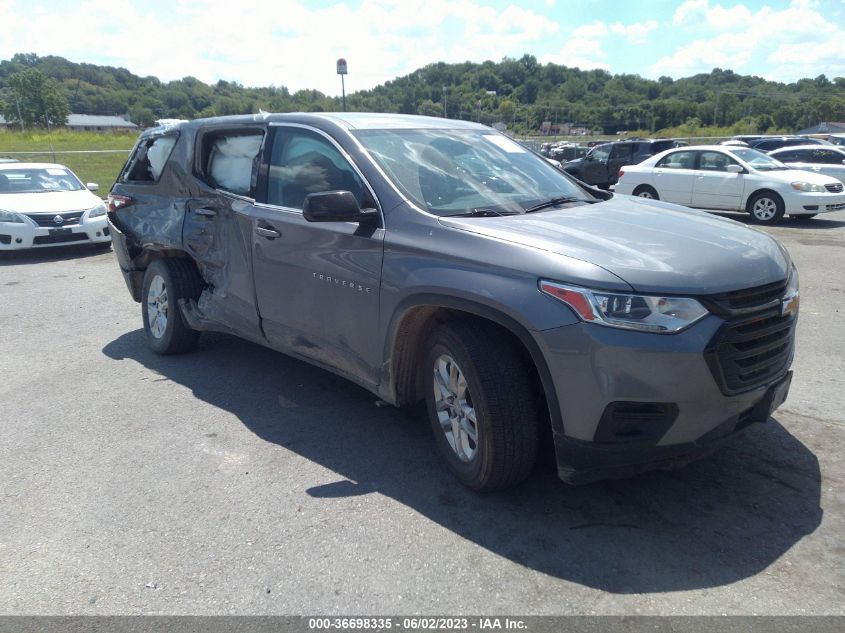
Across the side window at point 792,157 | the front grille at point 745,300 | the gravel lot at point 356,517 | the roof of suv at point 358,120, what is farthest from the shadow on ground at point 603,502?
the side window at point 792,157

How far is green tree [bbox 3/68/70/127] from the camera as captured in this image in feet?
196

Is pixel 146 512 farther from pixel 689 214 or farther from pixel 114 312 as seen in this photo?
pixel 114 312

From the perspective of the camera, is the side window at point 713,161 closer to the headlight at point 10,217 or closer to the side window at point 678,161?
the side window at point 678,161

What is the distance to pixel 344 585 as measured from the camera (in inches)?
118

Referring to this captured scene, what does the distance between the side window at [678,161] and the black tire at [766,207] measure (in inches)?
59.8

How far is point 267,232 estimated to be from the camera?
184 inches

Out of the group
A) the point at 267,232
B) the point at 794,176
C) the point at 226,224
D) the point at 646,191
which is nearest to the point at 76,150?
the point at 646,191

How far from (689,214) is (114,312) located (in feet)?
20.5

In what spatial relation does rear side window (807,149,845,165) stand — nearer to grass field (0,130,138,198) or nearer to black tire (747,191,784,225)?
black tire (747,191,784,225)

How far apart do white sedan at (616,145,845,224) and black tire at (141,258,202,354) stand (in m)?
11.5

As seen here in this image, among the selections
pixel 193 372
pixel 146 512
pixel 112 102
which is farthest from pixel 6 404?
pixel 112 102

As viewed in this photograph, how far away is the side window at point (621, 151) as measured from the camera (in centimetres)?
2102

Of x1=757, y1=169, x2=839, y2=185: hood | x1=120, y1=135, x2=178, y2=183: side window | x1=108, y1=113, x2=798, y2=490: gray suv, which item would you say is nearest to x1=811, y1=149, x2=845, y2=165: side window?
x1=757, y1=169, x2=839, y2=185: hood

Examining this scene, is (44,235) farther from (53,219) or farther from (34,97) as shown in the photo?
(34,97)
